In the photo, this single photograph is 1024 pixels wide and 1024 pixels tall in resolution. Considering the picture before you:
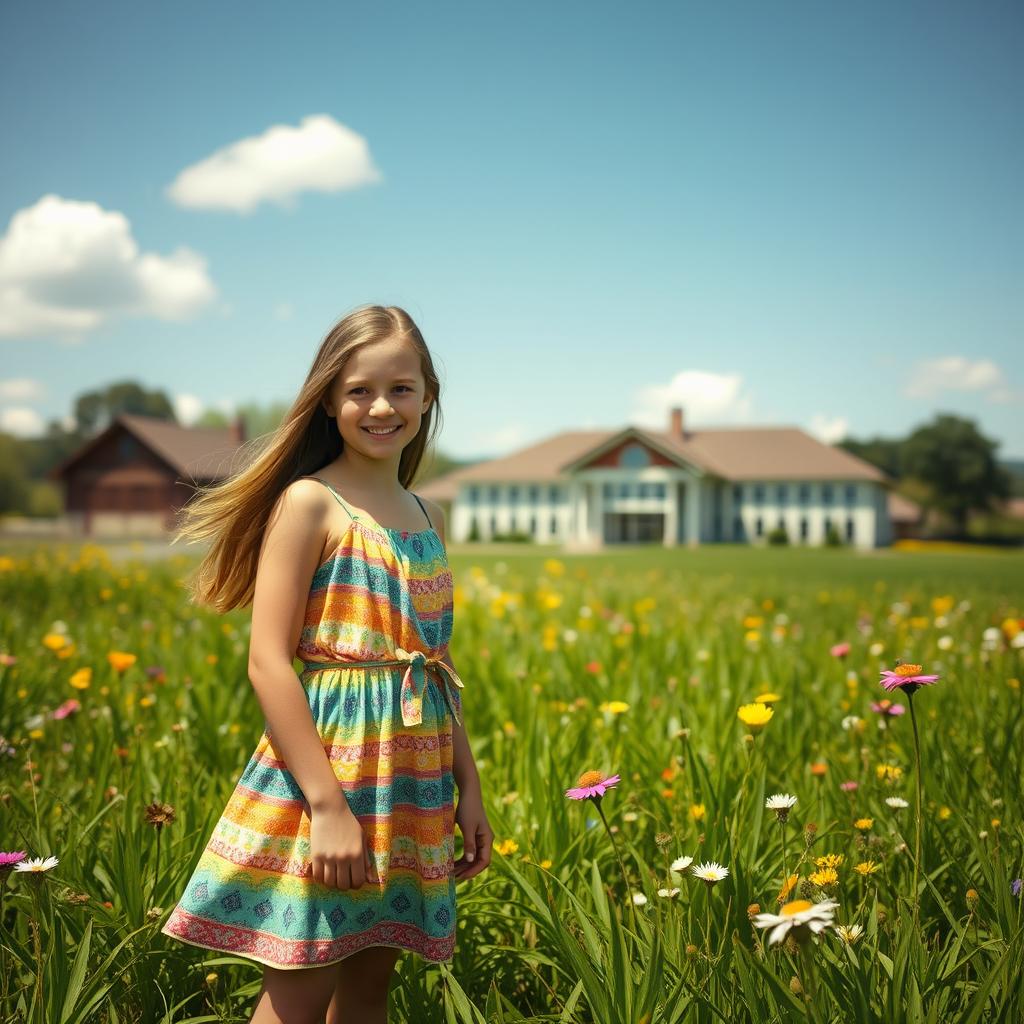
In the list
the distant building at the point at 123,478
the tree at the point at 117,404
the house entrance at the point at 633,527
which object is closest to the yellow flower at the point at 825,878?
the distant building at the point at 123,478

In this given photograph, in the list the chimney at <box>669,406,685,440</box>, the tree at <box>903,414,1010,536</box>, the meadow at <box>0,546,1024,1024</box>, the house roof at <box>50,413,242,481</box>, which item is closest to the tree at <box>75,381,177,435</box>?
the house roof at <box>50,413,242,481</box>

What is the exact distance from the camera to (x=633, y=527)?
153ft

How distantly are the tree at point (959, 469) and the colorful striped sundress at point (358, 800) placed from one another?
7223 centimetres

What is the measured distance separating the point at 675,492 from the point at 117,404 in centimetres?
6869

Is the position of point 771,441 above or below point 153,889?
above

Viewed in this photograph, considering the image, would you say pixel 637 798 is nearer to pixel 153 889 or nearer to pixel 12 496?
pixel 153 889

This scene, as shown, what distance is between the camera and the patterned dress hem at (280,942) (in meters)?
1.51

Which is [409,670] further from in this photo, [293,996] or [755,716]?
[755,716]

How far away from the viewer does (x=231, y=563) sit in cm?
182

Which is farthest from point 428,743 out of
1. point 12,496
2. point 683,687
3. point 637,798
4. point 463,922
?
point 12,496

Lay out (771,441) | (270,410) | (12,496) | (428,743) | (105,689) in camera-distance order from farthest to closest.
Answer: (270,410) < (12,496) < (771,441) < (105,689) < (428,743)

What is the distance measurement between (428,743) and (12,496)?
226 ft

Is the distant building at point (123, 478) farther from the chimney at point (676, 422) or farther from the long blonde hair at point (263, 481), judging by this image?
the long blonde hair at point (263, 481)

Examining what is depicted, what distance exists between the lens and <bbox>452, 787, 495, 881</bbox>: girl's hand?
1791 millimetres
